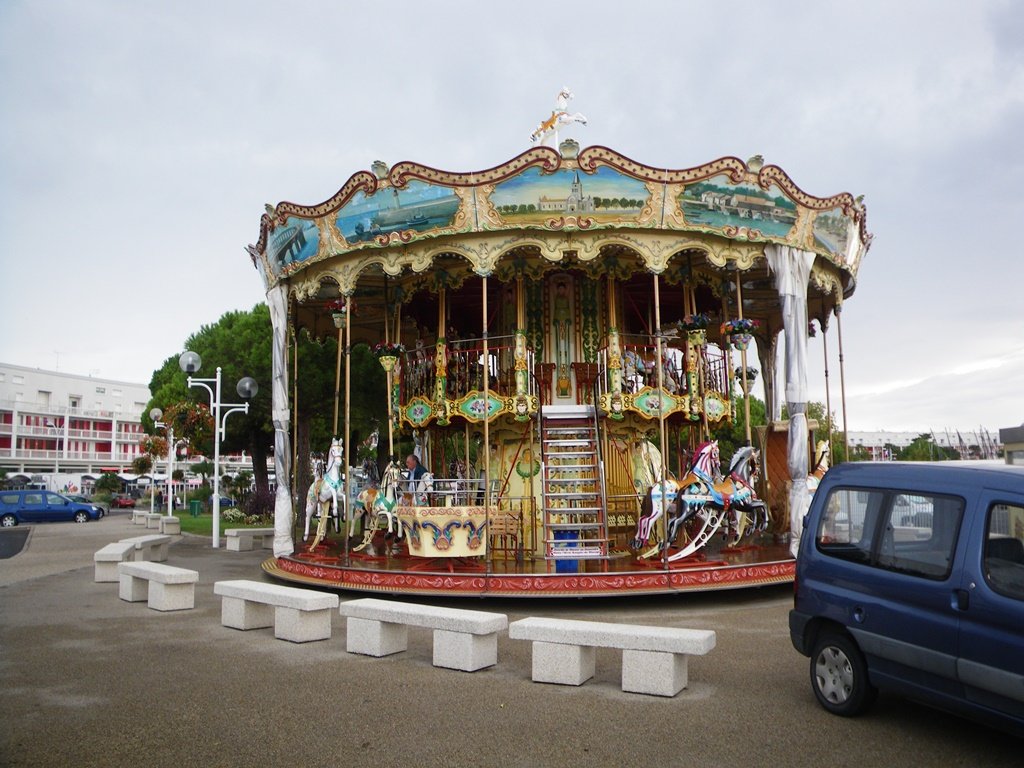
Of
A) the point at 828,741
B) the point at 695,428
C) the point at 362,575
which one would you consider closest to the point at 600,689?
the point at 828,741

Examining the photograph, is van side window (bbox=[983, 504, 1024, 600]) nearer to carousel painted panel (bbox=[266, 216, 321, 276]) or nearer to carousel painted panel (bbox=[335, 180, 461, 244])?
carousel painted panel (bbox=[335, 180, 461, 244])

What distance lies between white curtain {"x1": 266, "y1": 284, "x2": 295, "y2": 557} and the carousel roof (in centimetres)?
118

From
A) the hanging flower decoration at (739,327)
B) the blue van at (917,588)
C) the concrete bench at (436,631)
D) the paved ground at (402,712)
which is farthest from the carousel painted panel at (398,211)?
the blue van at (917,588)

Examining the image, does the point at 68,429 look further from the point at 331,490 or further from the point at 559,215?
the point at 559,215

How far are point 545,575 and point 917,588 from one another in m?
6.05

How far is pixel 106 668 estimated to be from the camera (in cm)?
769

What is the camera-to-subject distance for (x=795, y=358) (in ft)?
43.2

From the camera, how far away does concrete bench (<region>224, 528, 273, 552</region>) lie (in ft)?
65.7

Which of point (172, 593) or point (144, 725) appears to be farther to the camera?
point (172, 593)

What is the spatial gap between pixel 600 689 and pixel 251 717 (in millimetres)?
2794

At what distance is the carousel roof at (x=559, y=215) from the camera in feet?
40.3

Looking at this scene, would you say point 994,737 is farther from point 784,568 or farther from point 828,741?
point 784,568

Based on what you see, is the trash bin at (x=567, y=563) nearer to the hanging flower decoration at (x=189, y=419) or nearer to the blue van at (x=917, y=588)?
the blue van at (x=917, y=588)

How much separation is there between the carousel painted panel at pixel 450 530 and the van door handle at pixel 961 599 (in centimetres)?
747
